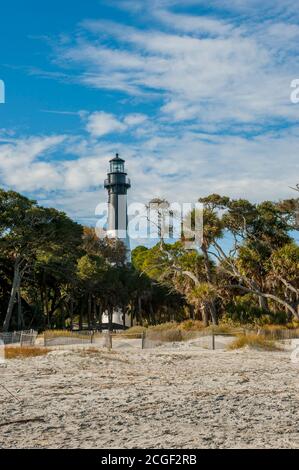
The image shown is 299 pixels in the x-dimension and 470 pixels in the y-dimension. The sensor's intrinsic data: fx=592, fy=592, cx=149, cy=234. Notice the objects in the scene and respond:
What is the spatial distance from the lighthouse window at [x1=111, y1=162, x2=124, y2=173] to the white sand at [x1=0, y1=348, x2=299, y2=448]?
57015 millimetres

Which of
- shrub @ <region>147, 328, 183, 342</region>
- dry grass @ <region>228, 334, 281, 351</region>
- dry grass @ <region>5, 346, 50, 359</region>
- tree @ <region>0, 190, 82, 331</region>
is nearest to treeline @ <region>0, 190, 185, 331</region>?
tree @ <region>0, 190, 82, 331</region>

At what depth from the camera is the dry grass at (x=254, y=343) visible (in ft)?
81.9

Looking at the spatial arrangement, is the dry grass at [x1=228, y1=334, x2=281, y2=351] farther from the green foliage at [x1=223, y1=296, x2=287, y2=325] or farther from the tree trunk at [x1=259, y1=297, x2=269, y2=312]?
the tree trunk at [x1=259, y1=297, x2=269, y2=312]

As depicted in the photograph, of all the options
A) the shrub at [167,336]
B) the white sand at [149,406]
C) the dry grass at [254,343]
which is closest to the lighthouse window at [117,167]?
the shrub at [167,336]

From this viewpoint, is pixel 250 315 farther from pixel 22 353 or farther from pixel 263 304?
pixel 22 353

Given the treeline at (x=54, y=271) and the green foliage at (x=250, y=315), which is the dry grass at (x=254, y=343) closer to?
the green foliage at (x=250, y=315)

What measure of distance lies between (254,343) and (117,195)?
49.5 meters

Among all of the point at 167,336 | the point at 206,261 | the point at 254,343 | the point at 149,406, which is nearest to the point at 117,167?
the point at 206,261

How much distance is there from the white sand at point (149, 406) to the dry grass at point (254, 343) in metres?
6.70

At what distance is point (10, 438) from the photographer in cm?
827
